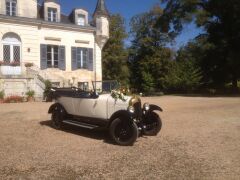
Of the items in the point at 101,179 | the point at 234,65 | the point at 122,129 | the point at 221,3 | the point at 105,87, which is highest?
the point at 221,3

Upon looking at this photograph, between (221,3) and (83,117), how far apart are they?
58.9 feet

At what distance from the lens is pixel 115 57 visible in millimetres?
32750

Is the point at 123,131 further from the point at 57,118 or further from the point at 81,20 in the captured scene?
the point at 81,20

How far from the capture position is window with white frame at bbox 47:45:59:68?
75.8 ft

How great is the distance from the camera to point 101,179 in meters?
4.37

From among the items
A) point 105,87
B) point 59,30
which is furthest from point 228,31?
point 105,87

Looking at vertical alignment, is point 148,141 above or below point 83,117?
below

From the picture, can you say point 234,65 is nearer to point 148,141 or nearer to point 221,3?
point 221,3

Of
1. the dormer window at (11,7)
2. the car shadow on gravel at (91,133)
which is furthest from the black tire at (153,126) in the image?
the dormer window at (11,7)

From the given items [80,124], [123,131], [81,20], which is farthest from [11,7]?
[123,131]

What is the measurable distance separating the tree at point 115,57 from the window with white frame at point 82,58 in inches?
301

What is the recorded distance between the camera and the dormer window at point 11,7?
2197cm

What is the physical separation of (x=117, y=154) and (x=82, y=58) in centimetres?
1979

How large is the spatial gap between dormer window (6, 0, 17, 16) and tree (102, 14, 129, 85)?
12.3 m
